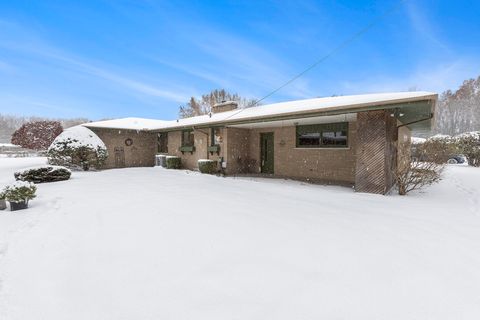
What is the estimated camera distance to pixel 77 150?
13375 mm

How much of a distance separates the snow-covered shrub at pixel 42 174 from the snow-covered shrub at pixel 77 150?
144 inches

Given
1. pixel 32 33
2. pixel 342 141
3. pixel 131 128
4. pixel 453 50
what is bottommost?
pixel 342 141

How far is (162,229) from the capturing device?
4.04 metres

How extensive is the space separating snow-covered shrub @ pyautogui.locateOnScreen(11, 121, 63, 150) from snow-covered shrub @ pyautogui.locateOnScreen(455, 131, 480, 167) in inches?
1645

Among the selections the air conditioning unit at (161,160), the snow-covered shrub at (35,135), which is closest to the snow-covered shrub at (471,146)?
the air conditioning unit at (161,160)

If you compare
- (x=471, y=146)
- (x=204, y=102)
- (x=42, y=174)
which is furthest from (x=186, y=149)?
(x=204, y=102)

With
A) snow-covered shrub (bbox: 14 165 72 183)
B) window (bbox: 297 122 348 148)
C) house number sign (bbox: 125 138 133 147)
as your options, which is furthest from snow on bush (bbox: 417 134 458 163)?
house number sign (bbox: 125 138 133 147)

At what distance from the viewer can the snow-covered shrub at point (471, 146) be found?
19.3m

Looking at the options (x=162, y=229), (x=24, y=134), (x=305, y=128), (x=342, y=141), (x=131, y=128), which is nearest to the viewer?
(x=162, y=229)

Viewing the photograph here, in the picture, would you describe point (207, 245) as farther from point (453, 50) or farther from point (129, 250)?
point (453, 50)

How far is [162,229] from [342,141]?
8.98 metres

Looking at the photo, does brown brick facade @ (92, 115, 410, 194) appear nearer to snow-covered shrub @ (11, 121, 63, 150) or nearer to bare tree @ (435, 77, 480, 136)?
snow-covered shrub @ (11, 121, 63, 150)

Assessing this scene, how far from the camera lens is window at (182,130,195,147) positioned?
1574 centimetres

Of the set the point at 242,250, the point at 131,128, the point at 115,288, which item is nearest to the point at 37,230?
the point at 115,288
